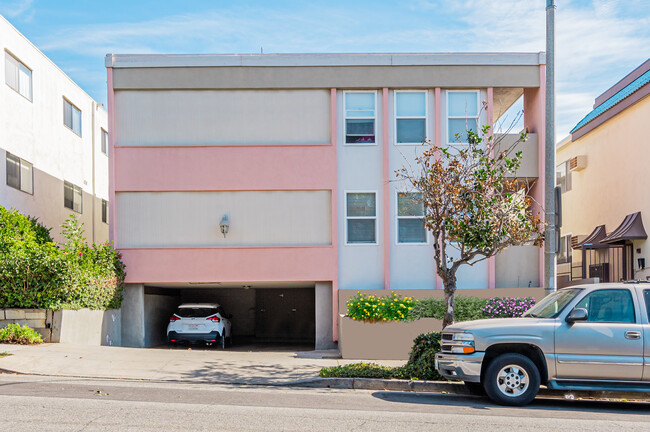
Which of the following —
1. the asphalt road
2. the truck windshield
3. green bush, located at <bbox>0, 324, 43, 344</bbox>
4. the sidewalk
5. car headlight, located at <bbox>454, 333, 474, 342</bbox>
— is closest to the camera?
the asphalt road

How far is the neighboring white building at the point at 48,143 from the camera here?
22406 mm

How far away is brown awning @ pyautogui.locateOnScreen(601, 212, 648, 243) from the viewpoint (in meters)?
20.9

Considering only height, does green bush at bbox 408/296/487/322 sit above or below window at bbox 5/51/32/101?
below

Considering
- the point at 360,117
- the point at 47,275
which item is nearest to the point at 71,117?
the point at 47,275

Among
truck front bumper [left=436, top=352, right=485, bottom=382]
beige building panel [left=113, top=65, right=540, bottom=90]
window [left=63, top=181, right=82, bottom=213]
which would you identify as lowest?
truck front bumper [left=436, top=352, right=485, bottom=382]

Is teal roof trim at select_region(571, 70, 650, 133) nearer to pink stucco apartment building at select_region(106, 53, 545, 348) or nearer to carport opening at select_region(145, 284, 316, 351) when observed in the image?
pink stucco apartment building at select_region(106, 53, 545, 348)

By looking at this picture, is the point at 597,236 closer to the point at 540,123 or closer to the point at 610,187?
the point at 610,187

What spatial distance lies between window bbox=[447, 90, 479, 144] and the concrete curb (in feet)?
30.0

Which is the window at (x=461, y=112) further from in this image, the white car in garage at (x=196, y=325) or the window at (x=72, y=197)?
the window at (x=72, y=197)

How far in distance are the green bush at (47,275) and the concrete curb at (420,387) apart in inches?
270

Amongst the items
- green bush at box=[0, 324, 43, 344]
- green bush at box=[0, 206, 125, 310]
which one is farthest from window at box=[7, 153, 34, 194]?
green bush at box=[0, 324, 43, 344]

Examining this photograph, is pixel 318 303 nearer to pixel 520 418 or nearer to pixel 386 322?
pixel 386 322

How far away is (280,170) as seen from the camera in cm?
1919

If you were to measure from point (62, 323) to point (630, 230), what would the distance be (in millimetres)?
15993
